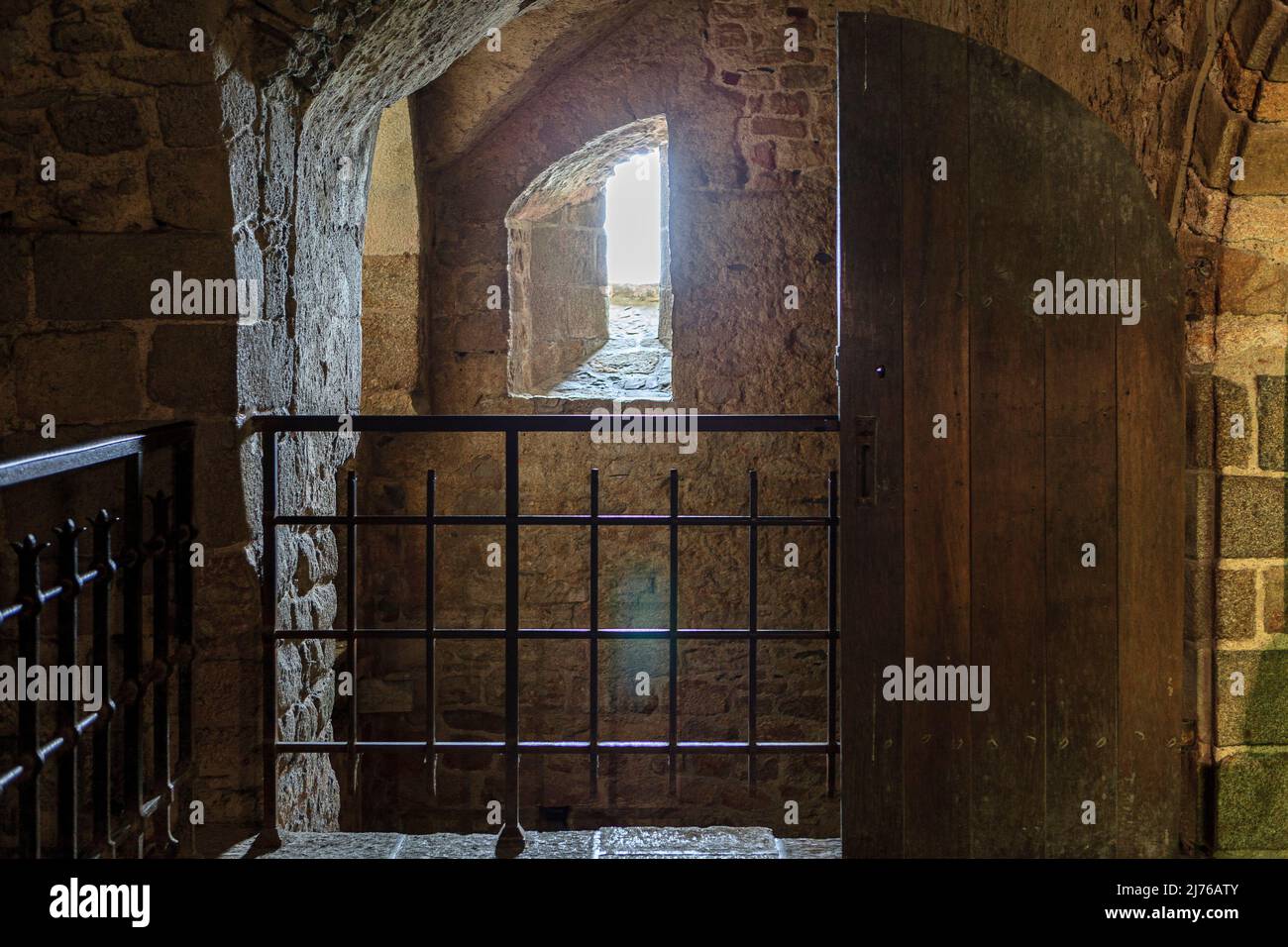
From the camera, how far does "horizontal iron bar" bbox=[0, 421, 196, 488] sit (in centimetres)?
194

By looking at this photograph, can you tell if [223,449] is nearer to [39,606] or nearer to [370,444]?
[39,606]

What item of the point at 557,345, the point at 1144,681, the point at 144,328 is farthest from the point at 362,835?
the point at 557,345

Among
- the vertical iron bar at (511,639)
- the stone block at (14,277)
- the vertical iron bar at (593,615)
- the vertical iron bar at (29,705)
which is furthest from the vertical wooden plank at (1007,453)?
the stone block at (14,277)

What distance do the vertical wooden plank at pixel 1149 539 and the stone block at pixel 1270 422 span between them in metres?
0.27

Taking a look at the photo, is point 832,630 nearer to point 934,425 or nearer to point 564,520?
point 934,425

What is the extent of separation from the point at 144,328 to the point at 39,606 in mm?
897

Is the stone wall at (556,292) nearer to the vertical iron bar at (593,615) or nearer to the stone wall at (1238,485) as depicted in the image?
the vertical iron bar at (593,615)

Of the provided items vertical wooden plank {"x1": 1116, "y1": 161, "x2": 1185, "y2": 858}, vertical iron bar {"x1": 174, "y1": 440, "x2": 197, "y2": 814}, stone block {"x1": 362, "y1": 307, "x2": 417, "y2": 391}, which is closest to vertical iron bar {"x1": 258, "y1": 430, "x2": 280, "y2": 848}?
vertical iron bar {"x1": 174, "y1": 440, "x2": 197, "y2": 814}

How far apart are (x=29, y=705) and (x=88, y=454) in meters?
0.47

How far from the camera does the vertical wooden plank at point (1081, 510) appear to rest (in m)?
2.66

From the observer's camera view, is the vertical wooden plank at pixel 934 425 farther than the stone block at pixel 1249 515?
No

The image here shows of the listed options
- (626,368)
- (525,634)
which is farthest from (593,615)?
(626,368)

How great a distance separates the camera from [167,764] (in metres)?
2.68
